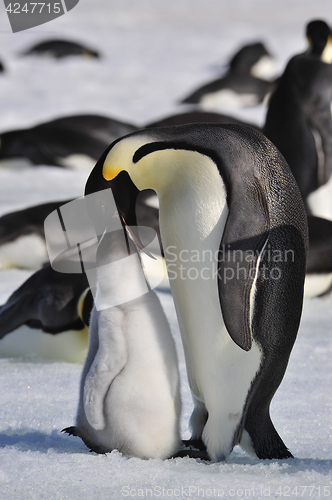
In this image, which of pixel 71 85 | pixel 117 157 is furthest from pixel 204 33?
pixel 117 157

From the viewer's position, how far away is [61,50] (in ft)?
38.3

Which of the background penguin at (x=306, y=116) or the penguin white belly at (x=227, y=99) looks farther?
the penguin white belly at (x=227, y=99)

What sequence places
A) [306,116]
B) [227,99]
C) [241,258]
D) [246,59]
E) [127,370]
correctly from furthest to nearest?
[246,59] < [227,99] < [306,116] < [241,258] < [127,370]

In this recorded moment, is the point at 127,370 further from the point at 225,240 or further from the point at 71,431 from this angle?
the point at 225,240

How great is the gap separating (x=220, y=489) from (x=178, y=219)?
0.72m

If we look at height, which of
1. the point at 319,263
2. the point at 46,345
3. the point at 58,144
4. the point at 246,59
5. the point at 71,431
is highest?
the point at 71,431

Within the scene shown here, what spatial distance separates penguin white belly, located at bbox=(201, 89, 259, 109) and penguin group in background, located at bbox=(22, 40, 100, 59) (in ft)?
11.3

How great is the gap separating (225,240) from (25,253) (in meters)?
2.29

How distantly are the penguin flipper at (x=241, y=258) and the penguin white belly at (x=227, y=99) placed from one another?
7.30m

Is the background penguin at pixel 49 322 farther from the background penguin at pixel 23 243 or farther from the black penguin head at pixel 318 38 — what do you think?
the black penguin head at pixel 318 38

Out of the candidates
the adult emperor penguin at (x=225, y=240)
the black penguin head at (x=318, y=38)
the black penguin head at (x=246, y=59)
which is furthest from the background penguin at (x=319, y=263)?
the black penguin head at (x=246, y=59)

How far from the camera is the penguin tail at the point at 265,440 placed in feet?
6.23
